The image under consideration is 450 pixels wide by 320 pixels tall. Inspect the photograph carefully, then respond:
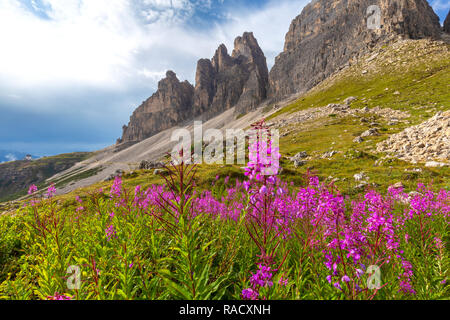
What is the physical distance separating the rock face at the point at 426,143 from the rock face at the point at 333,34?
10746cm

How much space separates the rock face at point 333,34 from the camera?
96250 millimetres

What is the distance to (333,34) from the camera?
131625 millimetres

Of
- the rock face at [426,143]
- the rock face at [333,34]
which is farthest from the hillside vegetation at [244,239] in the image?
the rock face at [333,34]

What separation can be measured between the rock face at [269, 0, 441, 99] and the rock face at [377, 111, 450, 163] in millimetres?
107459

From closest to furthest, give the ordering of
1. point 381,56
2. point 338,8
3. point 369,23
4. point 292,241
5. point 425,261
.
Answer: point 425,261, point 292,241, point 381,56, point 369,23, point 338,8

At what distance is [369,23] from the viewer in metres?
107

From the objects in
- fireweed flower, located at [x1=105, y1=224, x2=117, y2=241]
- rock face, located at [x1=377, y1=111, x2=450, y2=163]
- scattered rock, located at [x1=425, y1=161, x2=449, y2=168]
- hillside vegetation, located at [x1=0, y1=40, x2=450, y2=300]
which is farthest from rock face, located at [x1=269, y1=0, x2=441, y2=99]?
fireweed flower, located at [x1=105, y1=224, x2=117, y2=241]

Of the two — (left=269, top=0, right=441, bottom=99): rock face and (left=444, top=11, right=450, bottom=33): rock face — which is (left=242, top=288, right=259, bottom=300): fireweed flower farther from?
(left=444, top=11, right=450, bottom=33): rock face

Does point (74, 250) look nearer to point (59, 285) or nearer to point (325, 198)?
point (59, 285)

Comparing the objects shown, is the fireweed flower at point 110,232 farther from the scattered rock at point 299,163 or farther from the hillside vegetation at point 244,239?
the scattered rock at point 299,163

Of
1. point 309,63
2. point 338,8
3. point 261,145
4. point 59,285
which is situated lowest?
point 59,285

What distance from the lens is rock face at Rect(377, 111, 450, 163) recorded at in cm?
1727
